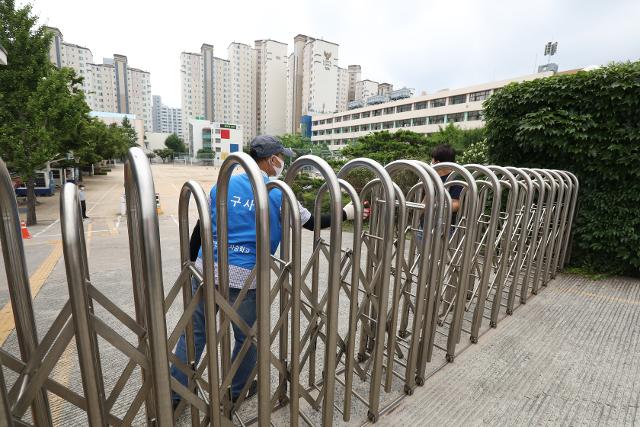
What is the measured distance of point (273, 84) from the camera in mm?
79625

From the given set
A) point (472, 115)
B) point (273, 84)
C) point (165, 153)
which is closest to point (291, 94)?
point (273, 84)

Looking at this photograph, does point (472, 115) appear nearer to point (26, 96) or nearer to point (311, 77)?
point (26, 96)

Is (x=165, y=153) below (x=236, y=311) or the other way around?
the other way around

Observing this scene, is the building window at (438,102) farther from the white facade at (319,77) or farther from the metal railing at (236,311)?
the metal railing at (236,311)

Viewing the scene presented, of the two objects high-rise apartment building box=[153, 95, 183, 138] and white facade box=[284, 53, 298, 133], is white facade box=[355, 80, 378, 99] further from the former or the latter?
high-rise apartment building box=[153, 95, 183, 138]

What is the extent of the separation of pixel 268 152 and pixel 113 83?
99836 mm

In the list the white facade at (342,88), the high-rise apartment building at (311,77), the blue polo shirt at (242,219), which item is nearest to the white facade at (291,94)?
the high-rise apartment building at (311,77)

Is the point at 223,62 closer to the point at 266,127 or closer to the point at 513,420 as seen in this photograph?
the point at 266,127

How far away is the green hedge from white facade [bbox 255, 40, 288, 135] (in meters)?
76.3

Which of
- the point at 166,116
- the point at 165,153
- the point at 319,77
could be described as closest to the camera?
the point at 165,153

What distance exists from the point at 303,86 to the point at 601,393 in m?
77.9

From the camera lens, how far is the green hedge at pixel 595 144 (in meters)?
4.53

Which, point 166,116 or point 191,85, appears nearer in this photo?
point 191,85

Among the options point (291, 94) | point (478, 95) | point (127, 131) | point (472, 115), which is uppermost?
point (291, 94)
